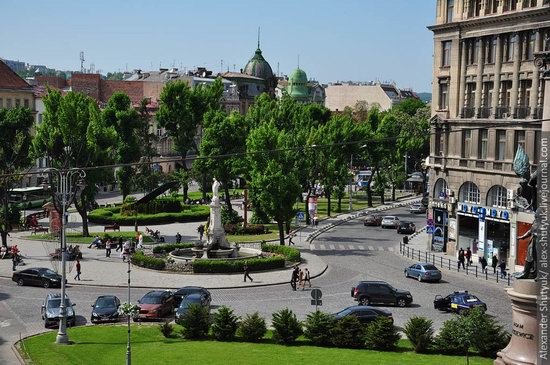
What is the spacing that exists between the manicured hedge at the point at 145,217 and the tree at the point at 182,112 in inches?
428

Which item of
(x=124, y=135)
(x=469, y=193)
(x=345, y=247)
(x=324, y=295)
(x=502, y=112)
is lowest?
(x=324, y=295)

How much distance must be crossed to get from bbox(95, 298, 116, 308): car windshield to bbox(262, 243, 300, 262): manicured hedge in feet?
58.8

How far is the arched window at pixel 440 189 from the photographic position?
61250mm

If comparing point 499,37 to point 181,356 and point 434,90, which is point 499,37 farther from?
point 181,356

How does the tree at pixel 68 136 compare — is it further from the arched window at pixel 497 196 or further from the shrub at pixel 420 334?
the shrub at pixel 420 334

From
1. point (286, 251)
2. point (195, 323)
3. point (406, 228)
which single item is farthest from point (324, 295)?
point (406, 228)

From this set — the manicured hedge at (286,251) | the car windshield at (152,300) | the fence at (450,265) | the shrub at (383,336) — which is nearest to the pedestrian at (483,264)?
the fence at (450,265)

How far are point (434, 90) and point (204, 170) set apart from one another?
25195 mm

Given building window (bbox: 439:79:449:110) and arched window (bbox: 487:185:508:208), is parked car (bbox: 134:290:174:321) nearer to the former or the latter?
arched window (bbox: 487:185:508:208)

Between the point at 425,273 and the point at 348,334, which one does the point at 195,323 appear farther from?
the point at 425,273

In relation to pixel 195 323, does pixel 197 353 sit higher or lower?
lower

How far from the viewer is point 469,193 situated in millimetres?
58562

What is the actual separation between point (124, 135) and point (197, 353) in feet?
201

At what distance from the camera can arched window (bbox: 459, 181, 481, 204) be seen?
189 ft
